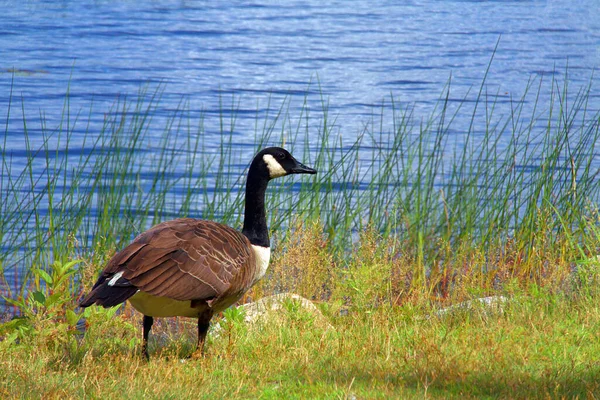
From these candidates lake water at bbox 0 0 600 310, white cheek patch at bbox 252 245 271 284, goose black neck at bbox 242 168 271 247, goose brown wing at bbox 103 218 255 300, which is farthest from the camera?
lake water at bbox 0 0 600 310

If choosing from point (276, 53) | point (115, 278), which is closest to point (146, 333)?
point (115, 278)

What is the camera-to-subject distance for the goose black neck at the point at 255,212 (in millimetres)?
6086

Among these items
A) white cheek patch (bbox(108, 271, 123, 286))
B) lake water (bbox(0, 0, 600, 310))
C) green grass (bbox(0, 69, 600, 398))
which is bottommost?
lake water (bbox(0, 0, 600, 310))

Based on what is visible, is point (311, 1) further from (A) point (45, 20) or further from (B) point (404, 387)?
(B) point (404, 387)

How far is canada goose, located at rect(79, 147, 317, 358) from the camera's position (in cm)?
462

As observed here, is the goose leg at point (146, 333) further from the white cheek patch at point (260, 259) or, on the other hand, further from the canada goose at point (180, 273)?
the white cheek patch at point (260, 259)

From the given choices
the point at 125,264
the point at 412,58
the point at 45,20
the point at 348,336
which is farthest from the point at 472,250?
the point at 45,20

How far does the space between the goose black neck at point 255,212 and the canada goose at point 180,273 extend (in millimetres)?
286

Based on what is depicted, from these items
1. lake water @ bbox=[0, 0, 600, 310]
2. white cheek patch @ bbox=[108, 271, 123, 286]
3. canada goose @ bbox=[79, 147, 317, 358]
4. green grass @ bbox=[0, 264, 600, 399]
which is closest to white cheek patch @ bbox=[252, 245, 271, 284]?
canada goose @ bbox=[79, 147, 317, 358]

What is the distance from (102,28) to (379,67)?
9848mm

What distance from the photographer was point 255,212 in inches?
242

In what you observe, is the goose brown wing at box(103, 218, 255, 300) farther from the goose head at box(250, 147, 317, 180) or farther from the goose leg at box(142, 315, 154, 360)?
the goose head at box(250, 147, 317, 180)

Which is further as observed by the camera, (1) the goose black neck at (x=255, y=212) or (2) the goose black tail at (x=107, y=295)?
(1) the goose black neck at (x=255, y=212)

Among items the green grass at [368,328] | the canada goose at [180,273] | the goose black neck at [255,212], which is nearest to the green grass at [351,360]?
the green grass at [368,328]
